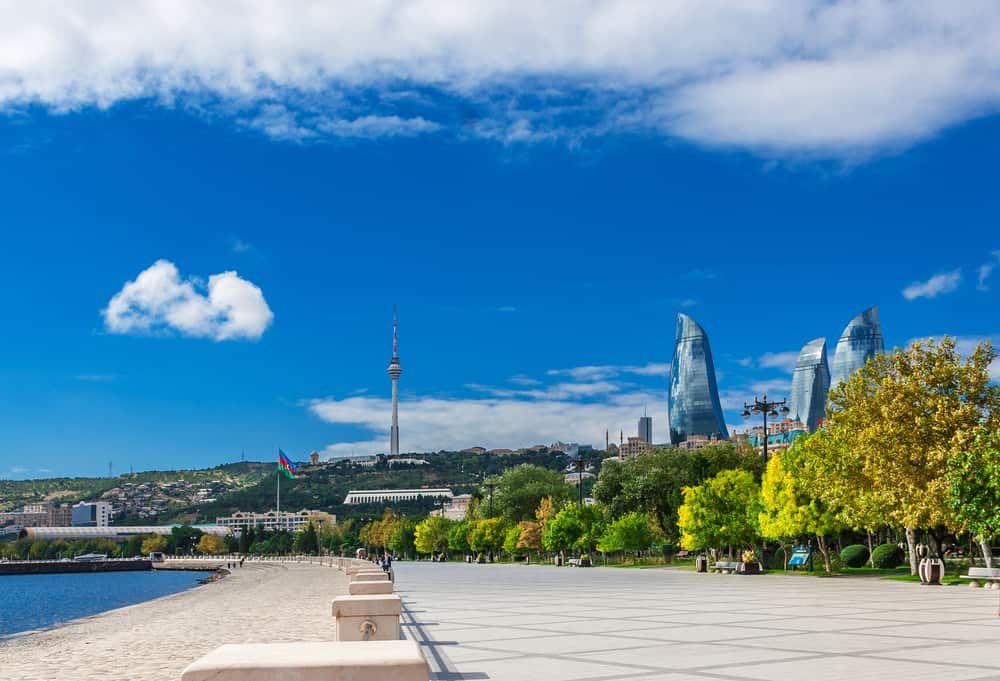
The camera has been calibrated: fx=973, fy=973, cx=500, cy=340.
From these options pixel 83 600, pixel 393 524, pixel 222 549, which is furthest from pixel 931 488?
pixel 222 549

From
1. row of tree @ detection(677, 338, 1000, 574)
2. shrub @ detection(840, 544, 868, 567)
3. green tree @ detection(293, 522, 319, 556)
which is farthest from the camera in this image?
green tree @ detection(293, 522, 319, 556)

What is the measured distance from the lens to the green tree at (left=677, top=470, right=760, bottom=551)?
52938 millimetres

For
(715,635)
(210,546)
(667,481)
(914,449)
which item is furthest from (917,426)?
(210,546)

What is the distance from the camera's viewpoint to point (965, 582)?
3506 centimetres

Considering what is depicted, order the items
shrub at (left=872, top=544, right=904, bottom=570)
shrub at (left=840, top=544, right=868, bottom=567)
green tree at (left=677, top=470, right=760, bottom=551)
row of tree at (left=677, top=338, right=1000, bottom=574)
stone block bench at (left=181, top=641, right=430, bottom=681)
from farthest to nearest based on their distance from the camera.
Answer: green tree at (left=677, top=470, right=760, bottom=551)
shrub at (left=840, top=544, right=868, bottom=567)
shrub at (left=872, top=544, right=904, bottom=570)
row of tree at (left=677, top=338, right=1000, bottom=574)
stone block bench at (left=181, top=641, right=430, bottom=681)

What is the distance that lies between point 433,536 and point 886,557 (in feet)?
216

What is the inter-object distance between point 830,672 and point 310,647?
25.9 ft

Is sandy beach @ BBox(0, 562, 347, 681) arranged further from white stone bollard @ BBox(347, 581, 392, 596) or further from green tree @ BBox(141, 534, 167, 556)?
green tree @ BBox(141, 534, 167, 556)

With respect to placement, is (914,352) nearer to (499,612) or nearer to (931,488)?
(931,488)

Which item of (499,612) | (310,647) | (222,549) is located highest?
(310,647)

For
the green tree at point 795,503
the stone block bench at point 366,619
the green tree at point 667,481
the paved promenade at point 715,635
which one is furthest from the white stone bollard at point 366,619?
the green tree at point 667,481

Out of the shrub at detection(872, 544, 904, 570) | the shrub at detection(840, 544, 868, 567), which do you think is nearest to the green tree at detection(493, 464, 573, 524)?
the shrub at detection(840, 544, 868, 567)

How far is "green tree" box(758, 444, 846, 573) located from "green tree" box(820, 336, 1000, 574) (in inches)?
196

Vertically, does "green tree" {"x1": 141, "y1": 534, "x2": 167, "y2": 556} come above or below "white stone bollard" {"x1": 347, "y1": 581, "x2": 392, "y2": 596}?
below
